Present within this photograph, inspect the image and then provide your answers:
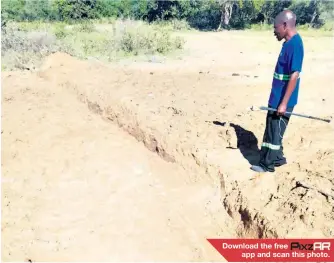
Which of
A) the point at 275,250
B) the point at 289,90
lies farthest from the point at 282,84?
the point at 275,250

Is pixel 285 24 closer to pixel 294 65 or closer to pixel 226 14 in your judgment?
pixel 294 65

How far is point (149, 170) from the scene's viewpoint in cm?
500

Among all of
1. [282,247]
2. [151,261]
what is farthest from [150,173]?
[282,247]

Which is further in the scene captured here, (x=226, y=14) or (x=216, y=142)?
(x=226, y=14)

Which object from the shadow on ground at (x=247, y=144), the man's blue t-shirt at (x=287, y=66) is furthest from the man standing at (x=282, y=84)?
the shadow on ground at (x=247, y=144)

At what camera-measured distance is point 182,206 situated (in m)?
4.38

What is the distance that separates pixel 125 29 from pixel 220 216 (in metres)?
11.1

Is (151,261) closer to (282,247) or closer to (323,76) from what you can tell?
(282,247)

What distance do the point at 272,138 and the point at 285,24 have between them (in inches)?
45.8

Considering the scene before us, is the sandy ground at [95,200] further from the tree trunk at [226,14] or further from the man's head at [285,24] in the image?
the tree trunk at [226,14]

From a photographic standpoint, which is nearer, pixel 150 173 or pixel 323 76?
pixel 150 173

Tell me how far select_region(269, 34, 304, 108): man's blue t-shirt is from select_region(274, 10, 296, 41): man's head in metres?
0.08

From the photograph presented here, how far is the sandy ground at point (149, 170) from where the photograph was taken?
374cm

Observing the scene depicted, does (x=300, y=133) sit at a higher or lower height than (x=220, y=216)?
higher
